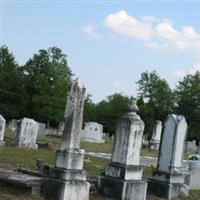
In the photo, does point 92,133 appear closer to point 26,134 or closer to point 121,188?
point 26,134

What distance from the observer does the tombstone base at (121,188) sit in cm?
1168

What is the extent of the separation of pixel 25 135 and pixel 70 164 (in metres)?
15.1

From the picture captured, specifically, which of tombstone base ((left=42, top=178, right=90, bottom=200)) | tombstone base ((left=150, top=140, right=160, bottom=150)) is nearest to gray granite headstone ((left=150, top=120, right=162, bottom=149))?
tombstone base ((left=150, top=140, right=160, bottom=150))

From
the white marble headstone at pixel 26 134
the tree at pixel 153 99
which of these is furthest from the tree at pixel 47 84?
the white marble headstone at pixel 26 134

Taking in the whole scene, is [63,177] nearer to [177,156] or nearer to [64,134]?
[64,134]

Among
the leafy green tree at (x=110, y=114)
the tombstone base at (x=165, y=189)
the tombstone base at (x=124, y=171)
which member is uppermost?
the leafy green tree at (x=110, y=114)

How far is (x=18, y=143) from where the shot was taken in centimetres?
2492

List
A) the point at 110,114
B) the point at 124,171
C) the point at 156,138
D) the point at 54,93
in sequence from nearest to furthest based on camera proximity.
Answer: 1. the point at 124,171
2. the point at 156,138
3. the point at 54,93
4. the point at 110,114

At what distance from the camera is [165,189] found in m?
13.7

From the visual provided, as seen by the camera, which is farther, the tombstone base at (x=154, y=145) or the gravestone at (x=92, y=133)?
the gravestone at (x=92, y=133)

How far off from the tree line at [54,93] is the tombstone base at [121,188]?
43.8m

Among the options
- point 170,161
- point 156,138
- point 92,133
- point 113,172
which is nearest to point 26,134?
point 170,161

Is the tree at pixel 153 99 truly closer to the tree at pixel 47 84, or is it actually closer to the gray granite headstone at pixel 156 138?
the tree at pixel 47 84

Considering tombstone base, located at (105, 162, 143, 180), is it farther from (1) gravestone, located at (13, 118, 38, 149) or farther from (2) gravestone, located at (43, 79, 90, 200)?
(1) gravestone, located at (13, 118, 38, 149)
